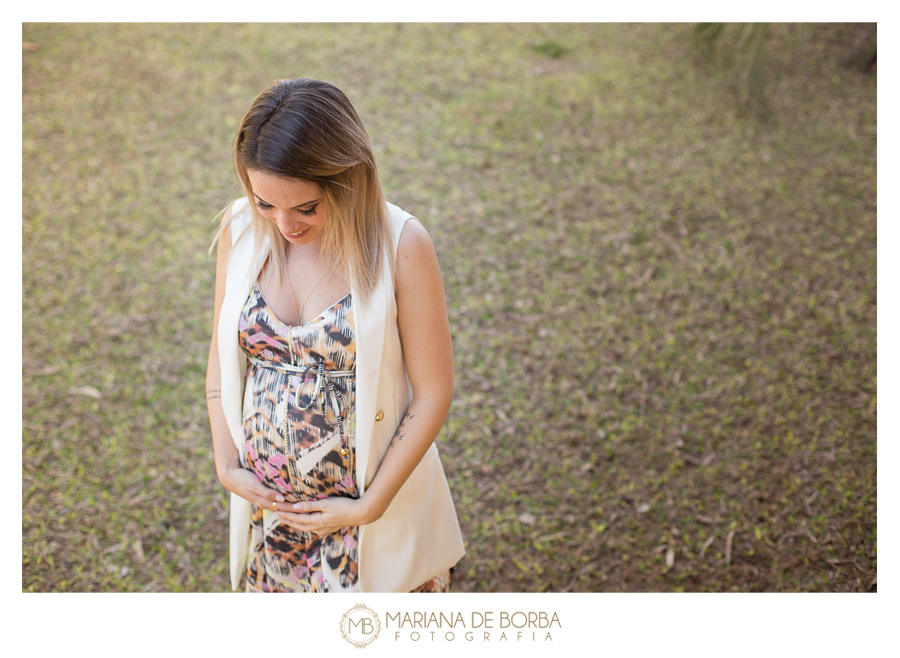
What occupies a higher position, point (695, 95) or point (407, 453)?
point (695, 95)

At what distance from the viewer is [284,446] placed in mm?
1447

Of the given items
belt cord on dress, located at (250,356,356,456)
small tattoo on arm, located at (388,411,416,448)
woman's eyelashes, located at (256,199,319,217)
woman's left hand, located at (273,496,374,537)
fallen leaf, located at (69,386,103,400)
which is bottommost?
fallen leaf, located at (69,386,103,400)

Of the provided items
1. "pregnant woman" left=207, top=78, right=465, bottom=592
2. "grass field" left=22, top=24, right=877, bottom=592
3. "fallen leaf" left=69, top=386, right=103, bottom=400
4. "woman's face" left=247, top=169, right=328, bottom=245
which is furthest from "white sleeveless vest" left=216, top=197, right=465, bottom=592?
"fallen leaf" left=69, top=386, right=103, bottom=400

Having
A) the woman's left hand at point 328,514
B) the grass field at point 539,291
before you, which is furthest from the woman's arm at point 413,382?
the grass field at point 539,291

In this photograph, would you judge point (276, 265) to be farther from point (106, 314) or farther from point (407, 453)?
point (106, 314)

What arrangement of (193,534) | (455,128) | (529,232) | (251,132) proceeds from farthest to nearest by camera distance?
(455,128) < (529,232) < (193,534) < (251,132)

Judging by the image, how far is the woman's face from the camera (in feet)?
4.01

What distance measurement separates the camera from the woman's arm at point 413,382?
137cm

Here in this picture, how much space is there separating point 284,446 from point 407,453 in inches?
12.1

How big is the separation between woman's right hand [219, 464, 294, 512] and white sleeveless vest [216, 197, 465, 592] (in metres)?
0.08

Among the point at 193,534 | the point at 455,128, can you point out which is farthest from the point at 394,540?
the point at 455,128

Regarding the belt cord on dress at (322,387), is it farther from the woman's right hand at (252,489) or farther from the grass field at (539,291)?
the grass field at (539,291)
